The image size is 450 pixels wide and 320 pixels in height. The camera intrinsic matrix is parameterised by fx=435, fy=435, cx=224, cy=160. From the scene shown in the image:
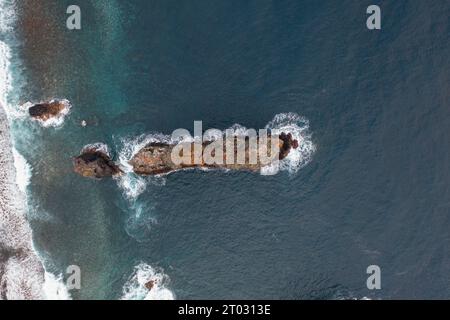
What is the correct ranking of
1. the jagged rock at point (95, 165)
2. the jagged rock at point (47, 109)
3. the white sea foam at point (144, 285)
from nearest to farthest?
the jagged rock at point (95, 165) → the jagged rock at point (47, 109) → the white sea foam at point (144, 285)

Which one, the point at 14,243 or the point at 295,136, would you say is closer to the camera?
the point at 295,136

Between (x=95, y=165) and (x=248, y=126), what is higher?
(x=248, y=126)

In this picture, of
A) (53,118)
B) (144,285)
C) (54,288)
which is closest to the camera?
(53,118)

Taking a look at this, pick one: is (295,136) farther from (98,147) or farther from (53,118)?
(53,118)

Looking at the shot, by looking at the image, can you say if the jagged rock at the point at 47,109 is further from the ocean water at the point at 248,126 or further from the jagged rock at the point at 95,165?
the jagged rock at the point at 95,165

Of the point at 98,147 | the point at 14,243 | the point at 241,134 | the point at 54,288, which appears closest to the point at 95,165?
the point at 98,147

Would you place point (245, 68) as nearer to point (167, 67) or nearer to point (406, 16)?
point (167, 67)

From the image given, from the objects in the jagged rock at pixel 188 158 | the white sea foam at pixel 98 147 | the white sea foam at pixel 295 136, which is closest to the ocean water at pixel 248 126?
the white sea foam at pixel 295 136
